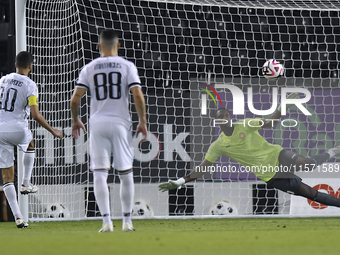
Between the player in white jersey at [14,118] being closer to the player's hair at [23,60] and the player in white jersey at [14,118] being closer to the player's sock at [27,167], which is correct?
the player's hair at [23,60]

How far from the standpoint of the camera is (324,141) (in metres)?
8.50

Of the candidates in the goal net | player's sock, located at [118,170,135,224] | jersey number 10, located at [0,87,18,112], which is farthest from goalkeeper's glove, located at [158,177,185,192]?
player's sock, located at [118,170,135,224]

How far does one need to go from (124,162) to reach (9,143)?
1819 mm

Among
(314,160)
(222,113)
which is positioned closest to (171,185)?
A: (222,113)

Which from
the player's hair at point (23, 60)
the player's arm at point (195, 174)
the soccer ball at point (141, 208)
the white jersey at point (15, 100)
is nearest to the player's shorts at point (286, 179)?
the player's arm at point (195, 174)

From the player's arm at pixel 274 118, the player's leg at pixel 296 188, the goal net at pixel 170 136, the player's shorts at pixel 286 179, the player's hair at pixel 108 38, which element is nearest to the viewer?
the player's hair at pixel 108 38

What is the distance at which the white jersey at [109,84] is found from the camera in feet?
14.3

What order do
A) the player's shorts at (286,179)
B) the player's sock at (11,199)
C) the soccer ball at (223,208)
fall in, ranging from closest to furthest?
the player's sock at (11,199)
the player's shorts at (286,179)
the soccer ball at (223,208)

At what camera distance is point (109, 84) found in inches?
172

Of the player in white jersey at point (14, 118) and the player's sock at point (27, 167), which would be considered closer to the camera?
the player in white jersey at point (14, 118)

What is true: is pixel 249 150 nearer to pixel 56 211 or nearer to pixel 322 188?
pixel 322 188

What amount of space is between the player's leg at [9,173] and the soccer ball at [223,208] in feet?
11.1

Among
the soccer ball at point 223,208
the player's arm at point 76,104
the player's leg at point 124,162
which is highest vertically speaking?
the player's arm at point 76,104

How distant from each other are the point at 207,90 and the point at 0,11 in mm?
3270
